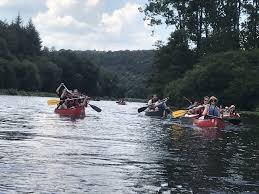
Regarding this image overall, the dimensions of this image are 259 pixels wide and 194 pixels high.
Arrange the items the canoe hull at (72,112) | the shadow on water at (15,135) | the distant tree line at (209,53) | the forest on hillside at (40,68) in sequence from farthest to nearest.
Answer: the forest on hillside at (40,68) → the distant tree line at (209,53) → the canoe hull at (72,112) → the shadow on water at (15,135)

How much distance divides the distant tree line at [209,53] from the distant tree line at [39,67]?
62.6 metres

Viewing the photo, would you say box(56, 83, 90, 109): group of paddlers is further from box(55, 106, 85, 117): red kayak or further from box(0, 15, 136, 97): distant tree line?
box(0, 15, 136, 97): distant tree line

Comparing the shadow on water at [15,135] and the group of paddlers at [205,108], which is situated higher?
the group of paddlers at [205,108]

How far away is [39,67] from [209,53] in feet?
285

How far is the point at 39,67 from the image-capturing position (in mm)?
145875

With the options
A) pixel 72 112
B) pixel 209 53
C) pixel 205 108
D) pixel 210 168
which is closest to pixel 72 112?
pixel 72 112

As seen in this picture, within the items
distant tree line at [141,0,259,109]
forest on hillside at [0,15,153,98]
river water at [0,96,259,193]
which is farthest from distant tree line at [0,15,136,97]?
river water at [0,96,259,193]

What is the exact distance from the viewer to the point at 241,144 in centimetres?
1870

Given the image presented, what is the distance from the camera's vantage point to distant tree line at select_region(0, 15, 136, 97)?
131 meters

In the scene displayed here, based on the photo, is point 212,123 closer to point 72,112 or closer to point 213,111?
point 213,111

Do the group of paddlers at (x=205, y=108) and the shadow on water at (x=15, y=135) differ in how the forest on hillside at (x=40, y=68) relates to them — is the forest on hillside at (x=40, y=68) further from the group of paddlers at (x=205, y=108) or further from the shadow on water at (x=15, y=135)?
the shadow on water at (x=15, y=135)

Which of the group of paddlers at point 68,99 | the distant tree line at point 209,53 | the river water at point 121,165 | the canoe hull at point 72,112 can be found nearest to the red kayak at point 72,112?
the canoe hull at point 72,112

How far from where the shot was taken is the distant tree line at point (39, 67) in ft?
430

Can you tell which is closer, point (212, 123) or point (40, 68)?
point (212, 123)
